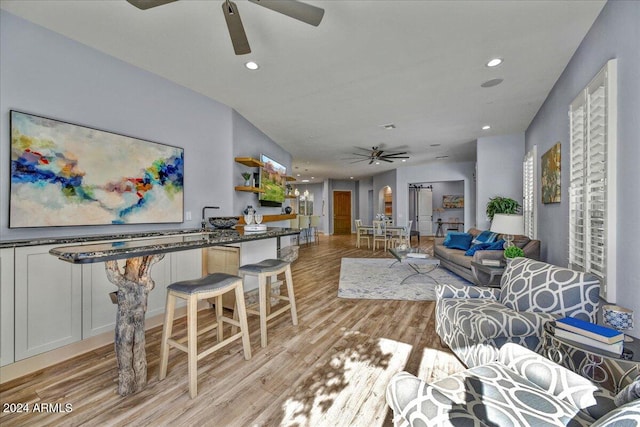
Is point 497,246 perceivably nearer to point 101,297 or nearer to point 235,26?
point 235,26

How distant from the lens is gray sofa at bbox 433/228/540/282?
345 centimetres

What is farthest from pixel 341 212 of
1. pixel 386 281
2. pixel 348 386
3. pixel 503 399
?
pixel 503 399

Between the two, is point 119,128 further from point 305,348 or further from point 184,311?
point 305,348

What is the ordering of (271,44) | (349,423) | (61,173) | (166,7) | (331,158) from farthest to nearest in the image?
(331,158), (271,44), (61,173), (166,7), (349,423)

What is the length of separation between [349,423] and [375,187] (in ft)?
34.7

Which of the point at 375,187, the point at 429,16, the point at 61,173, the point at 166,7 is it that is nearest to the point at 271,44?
the point at 166,7

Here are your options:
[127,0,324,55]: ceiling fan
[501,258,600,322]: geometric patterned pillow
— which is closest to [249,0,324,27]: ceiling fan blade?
[127,0,324,55]: ceiling fan

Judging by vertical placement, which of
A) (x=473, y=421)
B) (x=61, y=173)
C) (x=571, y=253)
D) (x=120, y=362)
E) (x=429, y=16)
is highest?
(x=429, y=16)

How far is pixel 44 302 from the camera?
6.51 ft

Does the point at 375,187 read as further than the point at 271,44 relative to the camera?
Yes

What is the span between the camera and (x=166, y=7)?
1.98m

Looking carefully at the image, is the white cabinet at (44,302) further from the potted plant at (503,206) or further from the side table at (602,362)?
the potted plant at (503,206)

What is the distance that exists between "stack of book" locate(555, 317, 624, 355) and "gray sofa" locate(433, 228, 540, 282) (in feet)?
8.37

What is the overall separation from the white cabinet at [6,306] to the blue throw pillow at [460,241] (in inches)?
234
